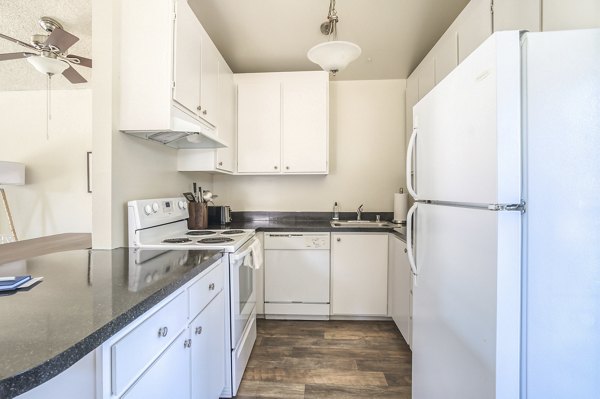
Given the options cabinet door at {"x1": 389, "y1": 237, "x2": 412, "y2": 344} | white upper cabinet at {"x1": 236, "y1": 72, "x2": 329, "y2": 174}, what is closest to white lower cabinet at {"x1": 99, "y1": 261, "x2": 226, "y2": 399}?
cabinet door at {"x1": 389, "y1": 237, "x2": 412, "y2": 344}

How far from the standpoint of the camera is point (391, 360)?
2.02m

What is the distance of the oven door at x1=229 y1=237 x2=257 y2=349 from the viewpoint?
1640 mm

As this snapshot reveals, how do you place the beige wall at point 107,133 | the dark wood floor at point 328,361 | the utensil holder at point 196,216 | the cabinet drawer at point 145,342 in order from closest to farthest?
the cabinet drawer at point 145,342
the beige wall at point 107,133
the dark wood floor at point 328,361
the utensil holder at point 196,216

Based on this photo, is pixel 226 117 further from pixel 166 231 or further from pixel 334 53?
pixel 334 53

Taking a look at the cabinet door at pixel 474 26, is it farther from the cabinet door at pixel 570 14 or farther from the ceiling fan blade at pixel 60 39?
the ceiling fan blade at pixel 60 39

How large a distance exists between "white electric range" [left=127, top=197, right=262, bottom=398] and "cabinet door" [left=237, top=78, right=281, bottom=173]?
96cm

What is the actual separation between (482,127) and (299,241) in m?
1.95

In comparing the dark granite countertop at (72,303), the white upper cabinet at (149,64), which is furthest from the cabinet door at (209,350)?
the white upper cabinet at (149,64)

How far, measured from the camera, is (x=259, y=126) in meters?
2.82

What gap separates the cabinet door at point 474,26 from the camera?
4.96 feet

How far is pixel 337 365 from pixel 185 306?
1.35 meters

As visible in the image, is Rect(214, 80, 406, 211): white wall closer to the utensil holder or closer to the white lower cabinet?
the utensil holder

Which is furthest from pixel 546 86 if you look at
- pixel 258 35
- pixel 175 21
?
pixel 258 35

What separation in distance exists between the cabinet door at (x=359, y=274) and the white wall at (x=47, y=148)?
10.4 ft
